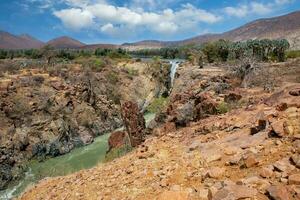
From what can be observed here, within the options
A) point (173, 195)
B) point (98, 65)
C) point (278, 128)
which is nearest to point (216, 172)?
point (173, 195)

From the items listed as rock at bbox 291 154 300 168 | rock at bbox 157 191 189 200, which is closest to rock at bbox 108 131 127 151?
rock at bbox 157 191 189 200

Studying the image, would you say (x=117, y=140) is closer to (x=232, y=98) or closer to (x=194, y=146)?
(x=232, y=98)

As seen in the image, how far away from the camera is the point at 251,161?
29.2 ft

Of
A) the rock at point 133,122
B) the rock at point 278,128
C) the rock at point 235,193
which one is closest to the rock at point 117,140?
the rock at point 133,122

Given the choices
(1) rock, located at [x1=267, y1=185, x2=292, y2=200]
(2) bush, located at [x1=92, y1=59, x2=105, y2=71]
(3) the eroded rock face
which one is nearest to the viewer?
(1) rock, located at [x1=267, y1=185, x2=292, y2=200]

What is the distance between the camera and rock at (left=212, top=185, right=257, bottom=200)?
7531mm

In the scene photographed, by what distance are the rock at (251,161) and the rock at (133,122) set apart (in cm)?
2241

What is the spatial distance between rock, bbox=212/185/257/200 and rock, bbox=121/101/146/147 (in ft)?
76.7

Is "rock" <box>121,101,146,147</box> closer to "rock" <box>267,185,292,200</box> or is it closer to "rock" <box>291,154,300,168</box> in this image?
"rock" <box>291,154,300,168</box>

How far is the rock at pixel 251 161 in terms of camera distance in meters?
8.86

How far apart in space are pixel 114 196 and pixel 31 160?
4336 cm

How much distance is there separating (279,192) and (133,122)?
2751cm

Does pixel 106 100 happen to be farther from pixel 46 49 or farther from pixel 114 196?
pixel 114 196

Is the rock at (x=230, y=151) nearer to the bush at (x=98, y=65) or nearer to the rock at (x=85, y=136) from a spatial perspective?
the rock at (x=85, y=136)
